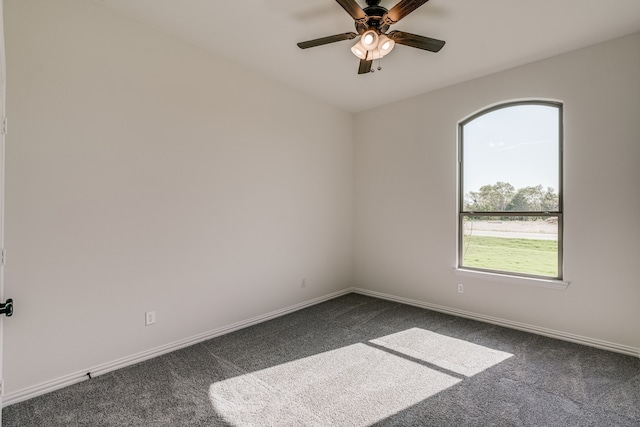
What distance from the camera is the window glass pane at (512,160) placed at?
10.5 ft

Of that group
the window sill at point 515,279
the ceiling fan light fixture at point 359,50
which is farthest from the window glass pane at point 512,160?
Result: the ceiling fan light fixture at point 359,50

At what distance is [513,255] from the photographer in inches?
136

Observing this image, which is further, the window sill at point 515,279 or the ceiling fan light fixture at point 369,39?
the window sill at point 515,279

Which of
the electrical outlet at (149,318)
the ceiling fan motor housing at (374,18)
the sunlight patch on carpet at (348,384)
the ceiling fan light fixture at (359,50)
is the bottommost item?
the sunlight patch on carpet at (348,384)

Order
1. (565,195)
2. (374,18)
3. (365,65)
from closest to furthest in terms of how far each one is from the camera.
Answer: (374,18), (365,65), (565,195)

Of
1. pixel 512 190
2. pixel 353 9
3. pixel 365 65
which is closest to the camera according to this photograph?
pixel 353 9

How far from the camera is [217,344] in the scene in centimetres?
295

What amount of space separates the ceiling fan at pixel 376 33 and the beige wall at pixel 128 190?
1324 millimetres

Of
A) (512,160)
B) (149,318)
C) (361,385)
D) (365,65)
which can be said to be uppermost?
(365,65)

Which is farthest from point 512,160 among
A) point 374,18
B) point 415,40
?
point 374,18

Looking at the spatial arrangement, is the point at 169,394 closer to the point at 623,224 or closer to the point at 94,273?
the point at 94,273

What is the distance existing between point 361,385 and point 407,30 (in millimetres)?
2838

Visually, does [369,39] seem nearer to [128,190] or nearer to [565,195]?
[128,190]

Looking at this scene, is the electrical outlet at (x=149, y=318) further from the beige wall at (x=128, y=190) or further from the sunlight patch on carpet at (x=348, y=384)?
the sunlight patch on carpet at (x=348, y=384)
